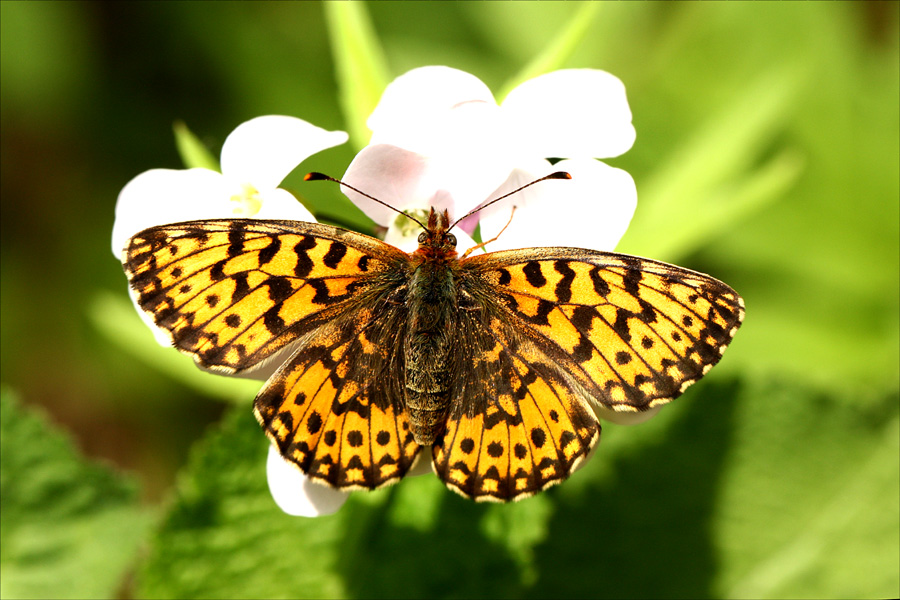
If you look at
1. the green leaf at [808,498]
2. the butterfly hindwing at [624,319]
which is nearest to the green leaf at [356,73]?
the butterfly hindwing at [624,319]

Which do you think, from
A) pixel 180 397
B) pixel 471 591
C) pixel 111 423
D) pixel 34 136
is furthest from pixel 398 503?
pixel 34 136

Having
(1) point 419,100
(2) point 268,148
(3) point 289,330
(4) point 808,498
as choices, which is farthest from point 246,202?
(4) point 808,498

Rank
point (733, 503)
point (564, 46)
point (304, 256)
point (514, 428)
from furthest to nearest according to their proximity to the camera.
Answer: point (733, 503) → point (564, 46) → point (304, 256) → point (514, 428)

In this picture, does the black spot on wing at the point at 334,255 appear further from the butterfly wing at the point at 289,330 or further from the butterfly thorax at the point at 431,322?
the butterfly thorax at the point at 431,322

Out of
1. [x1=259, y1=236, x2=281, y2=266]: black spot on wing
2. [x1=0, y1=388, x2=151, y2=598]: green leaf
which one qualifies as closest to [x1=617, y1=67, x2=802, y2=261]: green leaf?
[x1=259, y1=236, x2=281, y2=266]: black spot on wing

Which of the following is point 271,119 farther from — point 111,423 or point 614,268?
point 111,423

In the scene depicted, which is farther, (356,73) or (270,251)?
(356,73)

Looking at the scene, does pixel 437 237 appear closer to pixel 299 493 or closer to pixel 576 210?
pixel 576 210

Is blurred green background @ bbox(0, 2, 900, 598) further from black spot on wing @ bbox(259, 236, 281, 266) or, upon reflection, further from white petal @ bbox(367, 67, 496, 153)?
black spot on wing @ bbox(259, 236, 281, 266)
